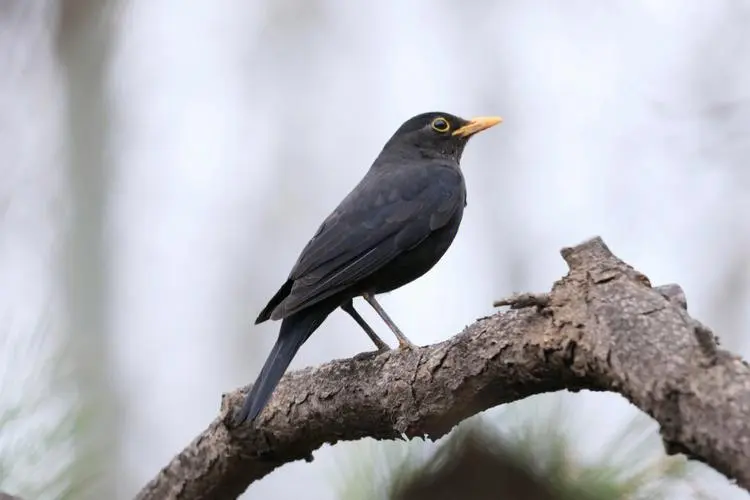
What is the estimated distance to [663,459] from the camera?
7.39 feet

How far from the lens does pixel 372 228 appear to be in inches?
164

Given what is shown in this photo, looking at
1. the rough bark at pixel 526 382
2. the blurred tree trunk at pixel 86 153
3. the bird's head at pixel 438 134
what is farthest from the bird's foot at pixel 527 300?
the blurred tree trunk at pixel 86 153

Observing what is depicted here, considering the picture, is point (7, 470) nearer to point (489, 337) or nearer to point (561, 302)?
point (489, 337)

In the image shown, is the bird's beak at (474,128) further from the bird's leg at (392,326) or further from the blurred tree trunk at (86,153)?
the blurred tree trunk at (86,153)

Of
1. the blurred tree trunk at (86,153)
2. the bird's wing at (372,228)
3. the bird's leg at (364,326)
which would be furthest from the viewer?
the blurred tree trunk at (86,153)

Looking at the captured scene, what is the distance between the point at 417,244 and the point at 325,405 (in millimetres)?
1083

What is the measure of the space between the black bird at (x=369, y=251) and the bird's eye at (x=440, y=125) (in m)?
0.26

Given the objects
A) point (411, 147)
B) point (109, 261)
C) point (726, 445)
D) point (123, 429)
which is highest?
point (109, 261)

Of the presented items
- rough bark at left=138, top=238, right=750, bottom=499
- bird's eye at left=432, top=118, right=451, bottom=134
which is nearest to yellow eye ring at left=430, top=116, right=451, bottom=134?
bird's eye at left=432, top=118, right=451, bottom=134

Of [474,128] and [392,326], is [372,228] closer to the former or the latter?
[392,326]

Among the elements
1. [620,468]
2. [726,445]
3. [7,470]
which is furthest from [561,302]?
[7,470]

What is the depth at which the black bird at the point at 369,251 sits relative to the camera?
3.68 m

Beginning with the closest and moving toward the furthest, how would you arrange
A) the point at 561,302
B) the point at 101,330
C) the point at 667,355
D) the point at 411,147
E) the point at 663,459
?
the point at 667,355 → the point at 663,459 → the point at 561,302 → the point at 411,147 → the point at 101,330

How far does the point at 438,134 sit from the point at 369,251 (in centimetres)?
140
